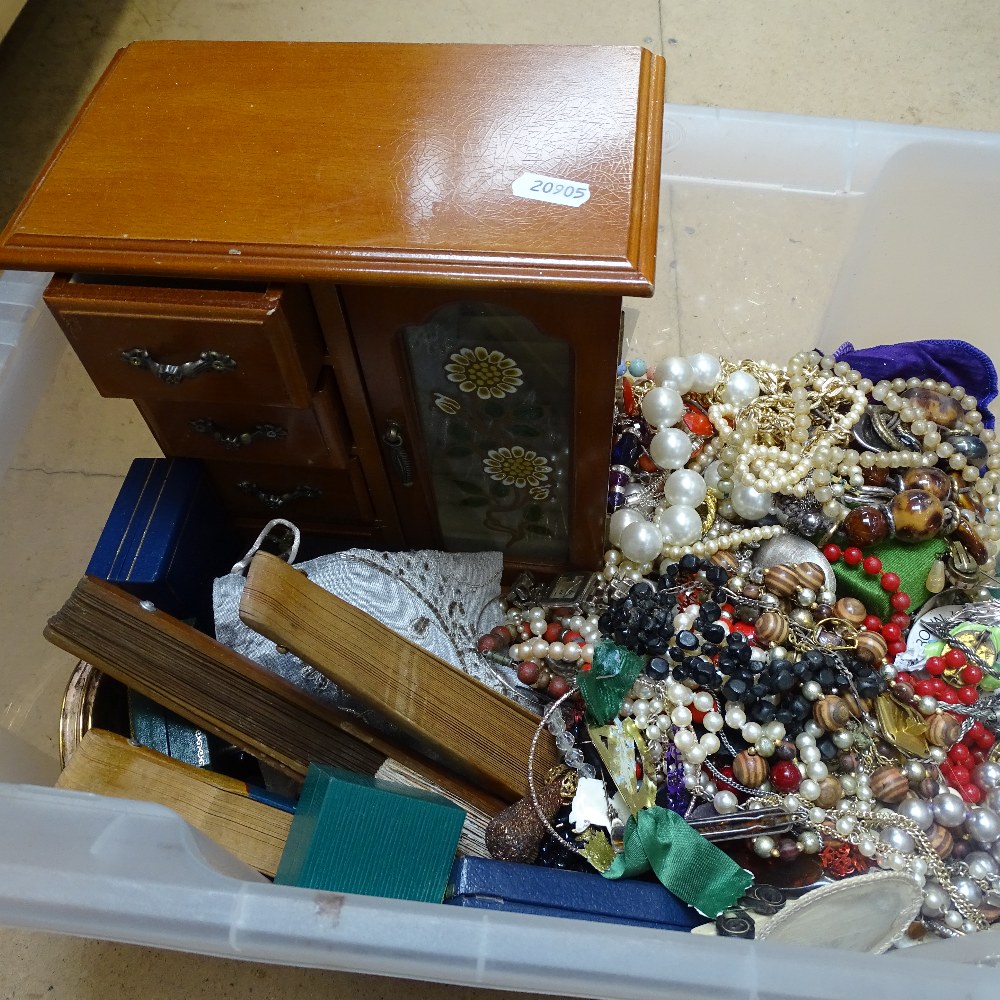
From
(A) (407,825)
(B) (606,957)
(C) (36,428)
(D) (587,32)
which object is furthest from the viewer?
(D) (587,32)

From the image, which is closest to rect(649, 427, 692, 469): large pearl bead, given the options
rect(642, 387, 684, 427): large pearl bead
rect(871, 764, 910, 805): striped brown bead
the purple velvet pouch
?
rect(642, 387, 684, 427): large pearl bead

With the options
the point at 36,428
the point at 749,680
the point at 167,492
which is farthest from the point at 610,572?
the point at 36,428

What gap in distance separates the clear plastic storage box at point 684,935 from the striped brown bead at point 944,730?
0.19 metres

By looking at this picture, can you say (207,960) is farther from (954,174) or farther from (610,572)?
(954,174)

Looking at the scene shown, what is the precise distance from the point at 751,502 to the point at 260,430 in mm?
454

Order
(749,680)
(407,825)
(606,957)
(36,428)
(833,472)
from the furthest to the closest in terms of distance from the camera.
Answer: (36,428), (833,472), (749,680), (407,825), (606,957)

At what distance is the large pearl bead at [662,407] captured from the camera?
34.2 inches

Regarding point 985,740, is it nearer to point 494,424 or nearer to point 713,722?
point 713,722

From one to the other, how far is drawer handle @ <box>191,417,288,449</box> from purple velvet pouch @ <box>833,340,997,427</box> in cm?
60

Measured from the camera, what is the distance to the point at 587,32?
1.41 metres

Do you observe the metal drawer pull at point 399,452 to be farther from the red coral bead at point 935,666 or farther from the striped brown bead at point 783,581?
the red coral bead at point 935,666

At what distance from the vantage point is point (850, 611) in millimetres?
805

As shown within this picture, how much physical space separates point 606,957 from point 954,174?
818mm

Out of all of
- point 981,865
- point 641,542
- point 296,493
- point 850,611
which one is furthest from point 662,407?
point 981,865
